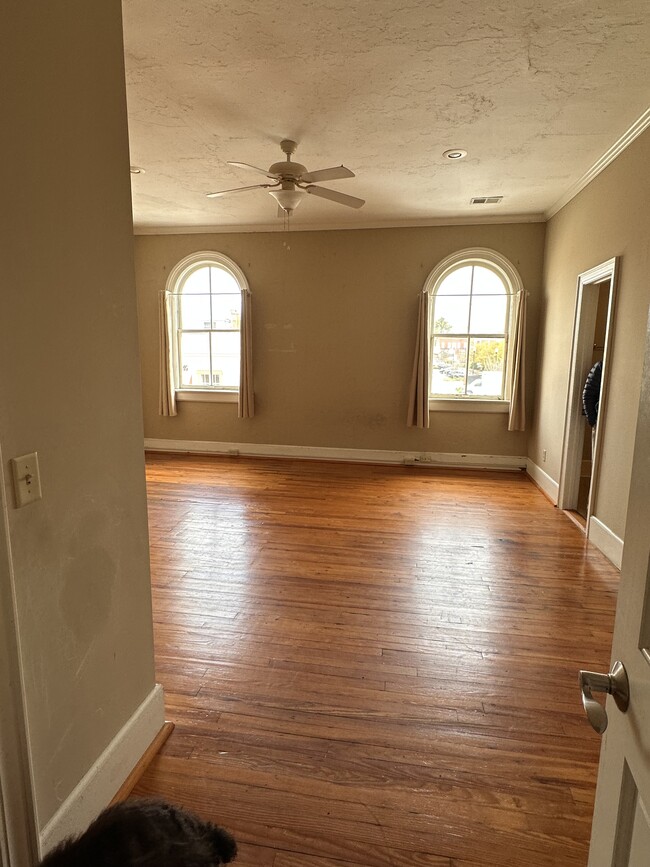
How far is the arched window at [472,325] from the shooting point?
5566 millimetres

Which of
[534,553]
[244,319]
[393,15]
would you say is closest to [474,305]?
[244,319]

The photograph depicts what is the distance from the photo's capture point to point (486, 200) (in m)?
4.75

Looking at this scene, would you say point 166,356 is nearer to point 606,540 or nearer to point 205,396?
point 205,396

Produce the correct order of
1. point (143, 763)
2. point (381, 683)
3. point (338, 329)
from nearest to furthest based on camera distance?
point (143, 763)
point (381, 683)
point (338, 329)

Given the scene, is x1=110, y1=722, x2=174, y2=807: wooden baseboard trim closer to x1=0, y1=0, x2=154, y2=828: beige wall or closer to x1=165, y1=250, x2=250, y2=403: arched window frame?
x1=0, y1=0, x2=154, y2=828: beige wall

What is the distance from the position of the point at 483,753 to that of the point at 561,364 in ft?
12.7

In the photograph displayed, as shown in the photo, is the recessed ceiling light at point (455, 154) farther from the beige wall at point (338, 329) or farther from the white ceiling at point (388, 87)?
the beige wall at point (338, 329)

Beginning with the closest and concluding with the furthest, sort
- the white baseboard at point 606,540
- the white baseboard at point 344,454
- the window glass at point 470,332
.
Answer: the white baseboard at point 606,540, the window glass at point 470,332, the white baseboard at point 344,454

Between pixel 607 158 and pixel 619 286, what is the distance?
1.07 meters

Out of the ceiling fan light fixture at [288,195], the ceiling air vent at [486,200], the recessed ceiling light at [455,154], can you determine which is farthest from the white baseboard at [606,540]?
the ceiling fan light fixture at [288,195]

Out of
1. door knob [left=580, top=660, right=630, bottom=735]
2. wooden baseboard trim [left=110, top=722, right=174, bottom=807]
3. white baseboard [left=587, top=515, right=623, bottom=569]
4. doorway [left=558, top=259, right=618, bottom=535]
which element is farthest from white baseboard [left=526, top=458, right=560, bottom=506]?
door knob [left=580, top=660, right=630, bottom=735]

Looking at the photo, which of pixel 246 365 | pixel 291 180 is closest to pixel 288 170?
pixel 291 180

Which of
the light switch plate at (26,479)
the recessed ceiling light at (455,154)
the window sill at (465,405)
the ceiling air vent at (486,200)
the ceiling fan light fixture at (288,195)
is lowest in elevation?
the window sill at (465,405)

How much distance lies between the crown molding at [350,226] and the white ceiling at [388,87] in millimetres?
1017
